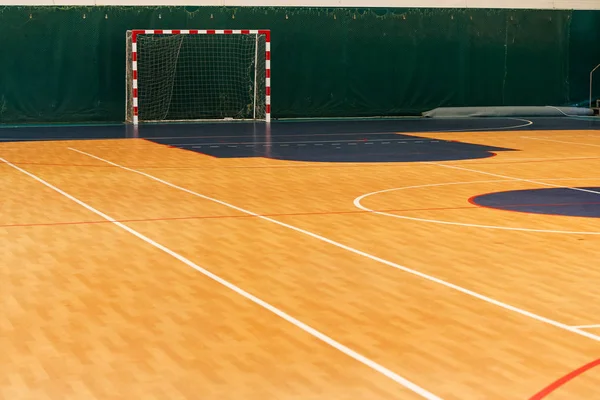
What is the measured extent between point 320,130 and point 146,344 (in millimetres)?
18430

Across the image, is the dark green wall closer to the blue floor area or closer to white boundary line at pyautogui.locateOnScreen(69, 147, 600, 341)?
the blue floor area

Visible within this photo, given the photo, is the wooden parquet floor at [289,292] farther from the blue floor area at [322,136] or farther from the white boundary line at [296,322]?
the blue floor area at [322,136]

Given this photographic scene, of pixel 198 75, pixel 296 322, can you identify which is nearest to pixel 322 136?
pixel 198 75

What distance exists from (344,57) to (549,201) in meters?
16.6

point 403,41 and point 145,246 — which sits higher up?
point 403,41

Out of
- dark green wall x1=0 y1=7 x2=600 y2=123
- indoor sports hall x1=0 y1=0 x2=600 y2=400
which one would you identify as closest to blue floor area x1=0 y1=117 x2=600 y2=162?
indoor sports hall x1=0 y1=0 x2=600 y2=400

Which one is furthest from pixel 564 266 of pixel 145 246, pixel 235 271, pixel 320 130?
pixel 320 130

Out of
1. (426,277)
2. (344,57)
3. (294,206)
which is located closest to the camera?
(426,277)

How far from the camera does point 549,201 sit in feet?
41.3

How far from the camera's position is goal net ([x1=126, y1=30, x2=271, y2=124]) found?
2631 centimetres

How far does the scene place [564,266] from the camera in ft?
28.7

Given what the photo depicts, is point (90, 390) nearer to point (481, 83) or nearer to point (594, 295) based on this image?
point (594, 295)

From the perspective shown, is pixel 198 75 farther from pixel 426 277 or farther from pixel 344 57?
pixel 426 277

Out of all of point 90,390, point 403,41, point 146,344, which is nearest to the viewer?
point 90,390
